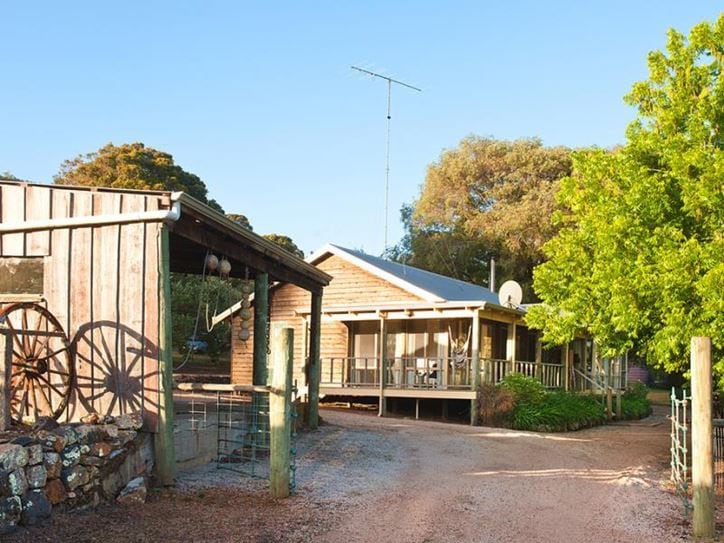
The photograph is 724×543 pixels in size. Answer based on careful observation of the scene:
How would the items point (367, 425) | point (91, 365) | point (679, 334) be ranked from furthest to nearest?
point (367, 425) → point (679, 334) → point (91, 365)

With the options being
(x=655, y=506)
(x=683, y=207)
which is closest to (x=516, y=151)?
(x=683, y=207)

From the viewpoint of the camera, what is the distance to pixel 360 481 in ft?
33.8

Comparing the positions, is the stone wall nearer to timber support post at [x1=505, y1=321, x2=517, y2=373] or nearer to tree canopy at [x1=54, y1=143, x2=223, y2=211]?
timber support post at [x1=505, y1=321, x2=517, y2=373]

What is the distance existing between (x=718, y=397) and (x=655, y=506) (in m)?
4.62

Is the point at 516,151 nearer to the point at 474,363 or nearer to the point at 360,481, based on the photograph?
the point at 474,363

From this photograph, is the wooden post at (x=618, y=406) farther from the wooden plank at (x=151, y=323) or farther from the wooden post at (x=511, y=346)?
the wooden plank at (x=151, y=323)

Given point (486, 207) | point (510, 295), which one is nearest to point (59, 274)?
point (510, 295)

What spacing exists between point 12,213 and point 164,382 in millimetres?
3017

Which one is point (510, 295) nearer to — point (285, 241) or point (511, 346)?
point (511, 346)

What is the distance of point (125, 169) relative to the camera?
31500 mm

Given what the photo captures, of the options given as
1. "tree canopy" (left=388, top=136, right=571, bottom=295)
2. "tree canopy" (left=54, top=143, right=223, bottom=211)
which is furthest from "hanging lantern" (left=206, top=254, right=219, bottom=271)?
"tree canopy" (left=388, top=136, right=571, bottom=295)

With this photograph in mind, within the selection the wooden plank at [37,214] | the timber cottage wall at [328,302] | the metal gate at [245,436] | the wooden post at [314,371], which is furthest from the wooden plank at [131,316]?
the timber cottage wall at [328,302]

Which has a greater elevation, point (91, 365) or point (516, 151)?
point (516, 151)

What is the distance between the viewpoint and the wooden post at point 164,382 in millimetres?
9164
